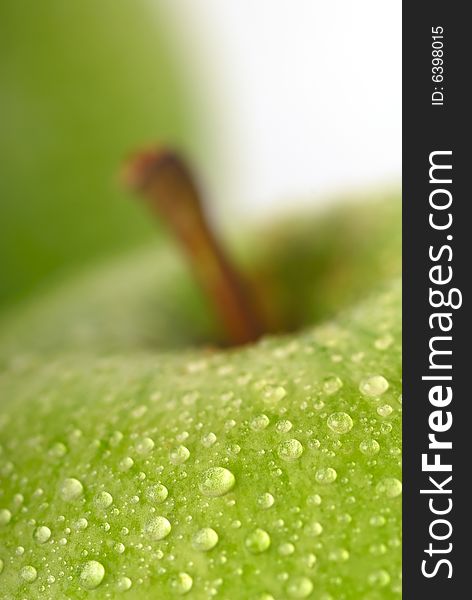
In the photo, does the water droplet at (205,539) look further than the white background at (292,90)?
No

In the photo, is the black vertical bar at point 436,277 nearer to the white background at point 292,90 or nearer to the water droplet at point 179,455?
the water droplet at point 179,455

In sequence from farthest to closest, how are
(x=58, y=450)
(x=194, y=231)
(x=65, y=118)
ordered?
(x=65, y=118)
(x=194, y=231)
(x=58, y=450)

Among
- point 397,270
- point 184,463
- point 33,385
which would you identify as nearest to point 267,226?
point 397,270

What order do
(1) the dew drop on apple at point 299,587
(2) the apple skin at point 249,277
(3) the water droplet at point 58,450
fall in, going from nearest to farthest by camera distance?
1. (1) the dew drop on apple at point 299,587
2. (3) the water droplet at point 58,450
3. (2) the apple skin at point 249,277

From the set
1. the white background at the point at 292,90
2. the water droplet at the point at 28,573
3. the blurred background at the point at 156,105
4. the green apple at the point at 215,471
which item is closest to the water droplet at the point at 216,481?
the green apple at the point at 215,471

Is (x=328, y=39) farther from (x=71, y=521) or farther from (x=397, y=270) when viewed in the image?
(x=71, y=521)

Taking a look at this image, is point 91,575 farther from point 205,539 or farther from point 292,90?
point 292,90

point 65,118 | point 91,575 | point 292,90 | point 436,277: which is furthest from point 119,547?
point 292,90

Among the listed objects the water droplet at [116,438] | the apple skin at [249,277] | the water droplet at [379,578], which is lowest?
the water droplet at [379,578]
